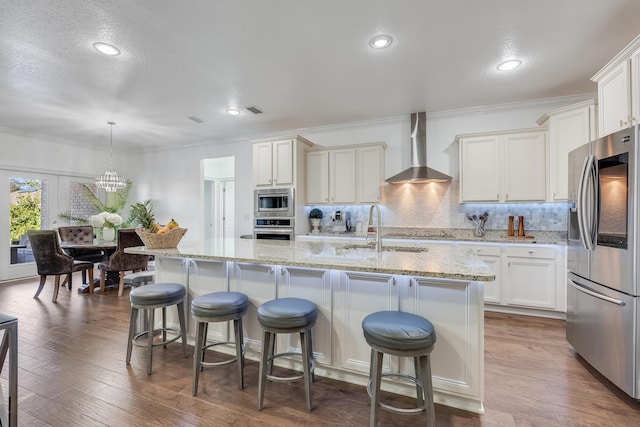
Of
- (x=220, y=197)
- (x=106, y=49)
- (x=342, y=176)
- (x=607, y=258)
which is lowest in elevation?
(x=607, y=258)

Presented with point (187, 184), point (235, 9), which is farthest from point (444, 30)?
point (187, 184)

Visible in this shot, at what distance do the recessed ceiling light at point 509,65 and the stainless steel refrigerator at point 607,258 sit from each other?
43.9 inches

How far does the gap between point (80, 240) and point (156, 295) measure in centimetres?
432

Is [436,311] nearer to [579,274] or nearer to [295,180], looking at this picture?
[579,274]

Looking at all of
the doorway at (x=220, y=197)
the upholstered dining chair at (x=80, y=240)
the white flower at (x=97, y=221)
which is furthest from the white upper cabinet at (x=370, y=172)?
the upholstered dining chair at (x=80, y=240)

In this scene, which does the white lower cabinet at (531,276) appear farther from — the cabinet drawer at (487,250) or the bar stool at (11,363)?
the bar stool at (11,363)

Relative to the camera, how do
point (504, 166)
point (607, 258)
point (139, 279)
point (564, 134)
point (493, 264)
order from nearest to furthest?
point (607, 258) → point (139, 279) → point (564, 134) → point (493, 264) → point (504, 166)

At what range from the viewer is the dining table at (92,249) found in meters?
4.48

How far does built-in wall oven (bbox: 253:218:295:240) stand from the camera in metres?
4.80

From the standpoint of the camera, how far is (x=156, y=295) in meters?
2.27

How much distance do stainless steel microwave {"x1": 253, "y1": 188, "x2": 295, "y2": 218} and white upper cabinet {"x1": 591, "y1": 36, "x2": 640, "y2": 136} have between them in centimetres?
372

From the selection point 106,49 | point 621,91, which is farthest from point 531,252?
point 106,49

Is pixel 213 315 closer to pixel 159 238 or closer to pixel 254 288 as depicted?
pixel 254 288

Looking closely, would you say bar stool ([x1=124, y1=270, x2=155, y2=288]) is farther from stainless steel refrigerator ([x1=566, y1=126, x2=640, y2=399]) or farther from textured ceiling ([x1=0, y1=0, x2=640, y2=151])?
stainless steel refrigerator ([x1=566, y1=126, x2=640, y2=399])
